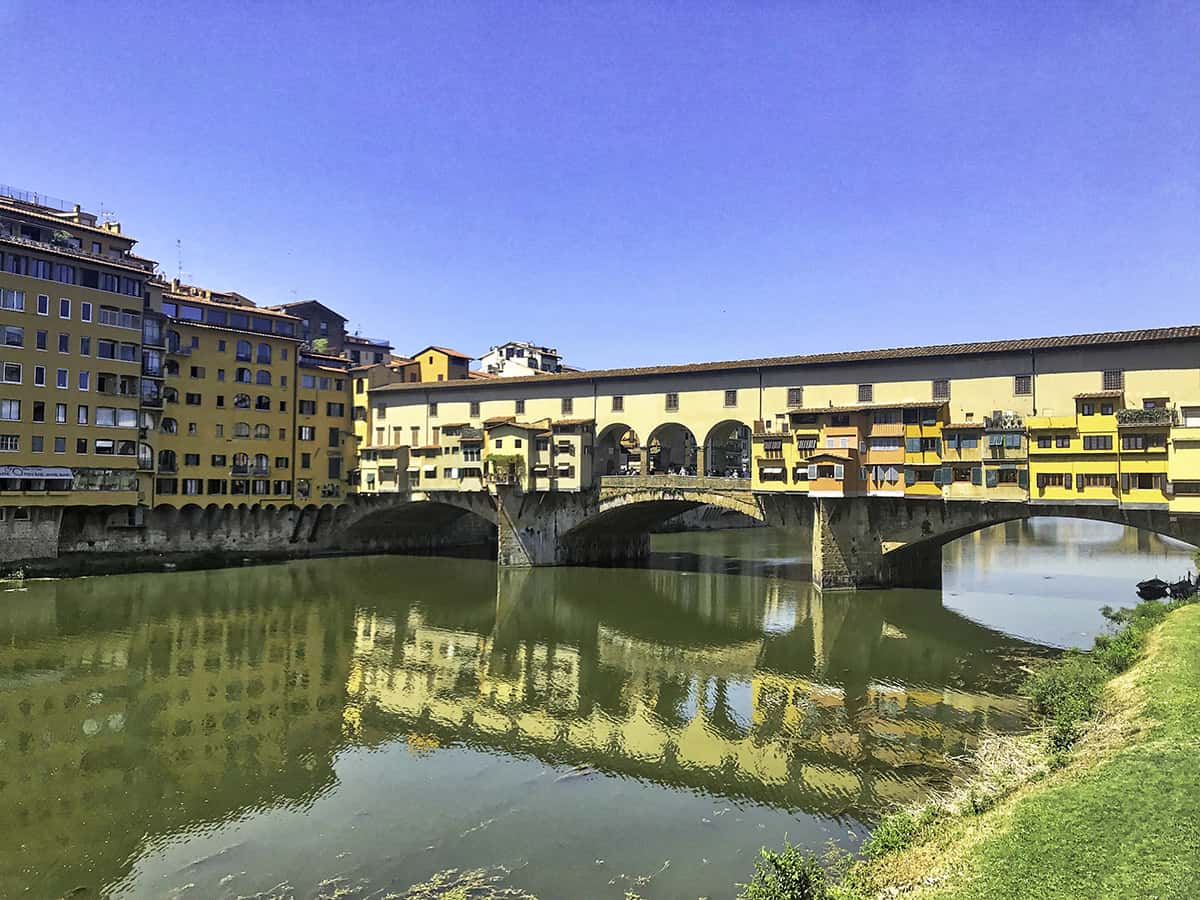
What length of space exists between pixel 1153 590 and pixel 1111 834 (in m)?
35.8

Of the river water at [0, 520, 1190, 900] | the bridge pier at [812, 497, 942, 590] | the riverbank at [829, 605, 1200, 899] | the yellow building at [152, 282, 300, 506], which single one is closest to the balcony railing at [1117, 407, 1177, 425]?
→ the river water at [0, 520, 1190, 900]

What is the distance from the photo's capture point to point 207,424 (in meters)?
54.7

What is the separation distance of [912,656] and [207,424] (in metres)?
48.2

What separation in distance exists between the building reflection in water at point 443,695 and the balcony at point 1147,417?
11.3m

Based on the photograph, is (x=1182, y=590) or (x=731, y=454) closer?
(x=1182, y=590)

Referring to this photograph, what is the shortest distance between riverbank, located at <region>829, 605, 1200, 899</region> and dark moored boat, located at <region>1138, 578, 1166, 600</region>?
91.5 feet

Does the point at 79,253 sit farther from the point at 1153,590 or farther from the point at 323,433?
the point at 1153,590

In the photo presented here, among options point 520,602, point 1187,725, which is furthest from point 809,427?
point 1187,725

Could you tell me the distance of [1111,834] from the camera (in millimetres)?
11516

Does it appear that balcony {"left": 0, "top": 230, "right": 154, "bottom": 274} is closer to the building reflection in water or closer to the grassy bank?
the building reflection in water

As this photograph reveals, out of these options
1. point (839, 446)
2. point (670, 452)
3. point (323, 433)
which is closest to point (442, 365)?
point (323, 433)

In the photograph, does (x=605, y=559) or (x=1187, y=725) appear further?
(x=605, y=559)

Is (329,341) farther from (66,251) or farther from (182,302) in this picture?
(66,251)

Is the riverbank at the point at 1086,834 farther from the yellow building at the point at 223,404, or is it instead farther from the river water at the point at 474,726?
the yellow building at the point at 223,404
